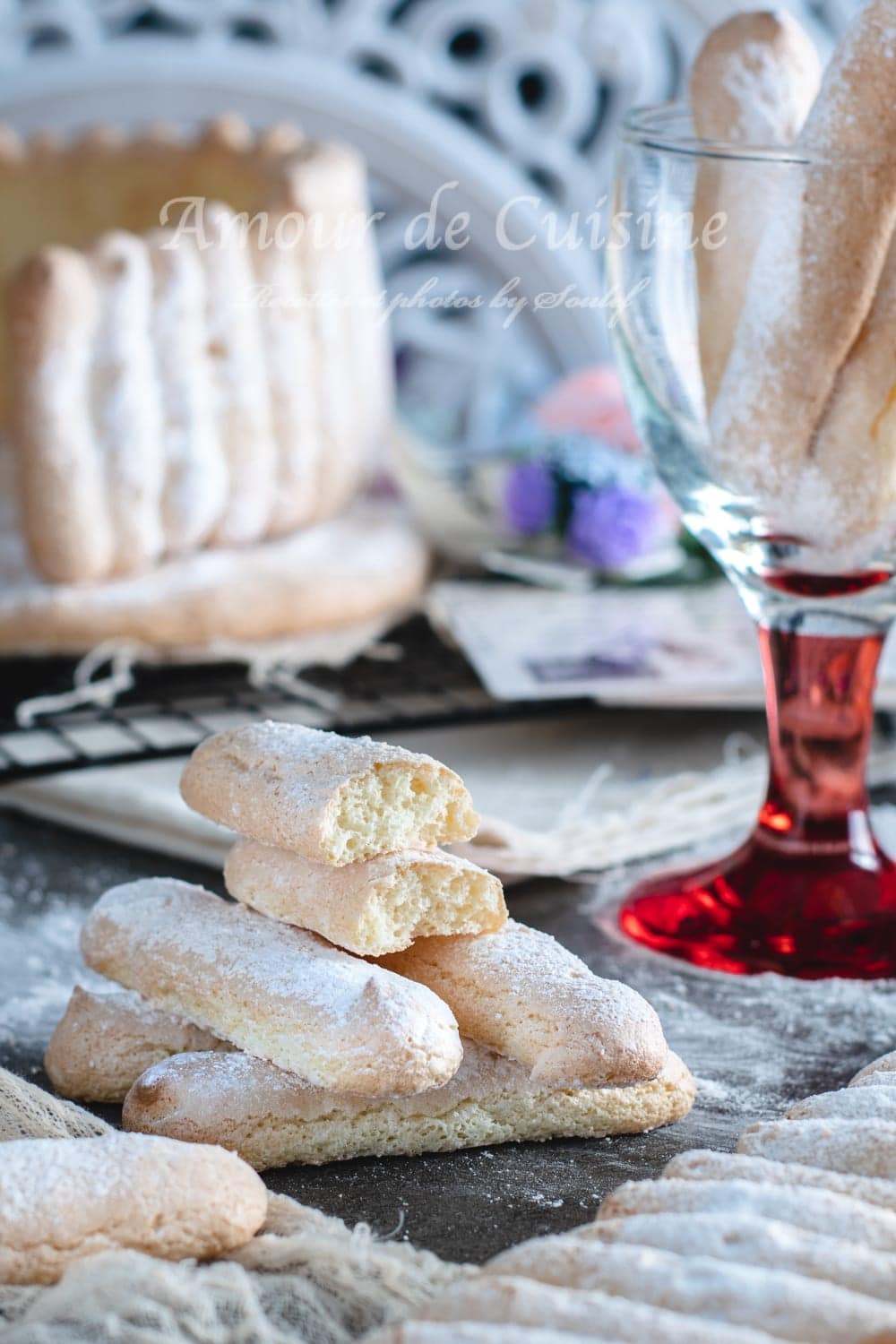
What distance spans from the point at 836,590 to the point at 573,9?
4.39ft

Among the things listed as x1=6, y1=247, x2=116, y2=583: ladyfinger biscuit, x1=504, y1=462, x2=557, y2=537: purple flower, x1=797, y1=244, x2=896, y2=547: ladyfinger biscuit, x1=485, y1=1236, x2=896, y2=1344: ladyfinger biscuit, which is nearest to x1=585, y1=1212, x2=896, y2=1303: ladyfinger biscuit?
x1=485, y1=1236, x2=896, y2=1344: ladyfinger biscuit

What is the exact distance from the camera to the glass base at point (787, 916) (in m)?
0.79

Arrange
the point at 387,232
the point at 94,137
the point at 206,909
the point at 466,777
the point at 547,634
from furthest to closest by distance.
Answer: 1. the point at 387,232
2. the point at 94,137
3. the point at 547,634
4. the point at 466,777
5. the point at 206,909

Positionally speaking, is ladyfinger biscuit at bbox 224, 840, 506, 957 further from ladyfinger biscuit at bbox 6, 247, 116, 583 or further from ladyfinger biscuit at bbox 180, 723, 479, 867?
ladyfinger biscuit at bbox 6, 247, 116, 583

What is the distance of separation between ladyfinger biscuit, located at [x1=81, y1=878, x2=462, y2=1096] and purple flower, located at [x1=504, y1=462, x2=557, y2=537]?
680 millimetres

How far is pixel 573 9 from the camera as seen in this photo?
6.25 ft

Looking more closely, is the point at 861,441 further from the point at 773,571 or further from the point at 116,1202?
the point at 116,1202

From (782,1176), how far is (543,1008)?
0.13 metres

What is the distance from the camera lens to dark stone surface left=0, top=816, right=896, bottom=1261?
599 millimetres

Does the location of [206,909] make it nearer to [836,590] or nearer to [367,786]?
[367,786]

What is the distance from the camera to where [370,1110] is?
627mm

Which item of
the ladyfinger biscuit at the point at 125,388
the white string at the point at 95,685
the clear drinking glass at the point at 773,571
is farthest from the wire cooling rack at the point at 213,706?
the clear drinking glass at the point at 773,571

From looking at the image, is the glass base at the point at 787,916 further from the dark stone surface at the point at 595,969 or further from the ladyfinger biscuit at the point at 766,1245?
the ladyfinger biscuit at the point at 766,1245

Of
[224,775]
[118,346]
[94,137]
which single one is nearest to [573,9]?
[94,137]
